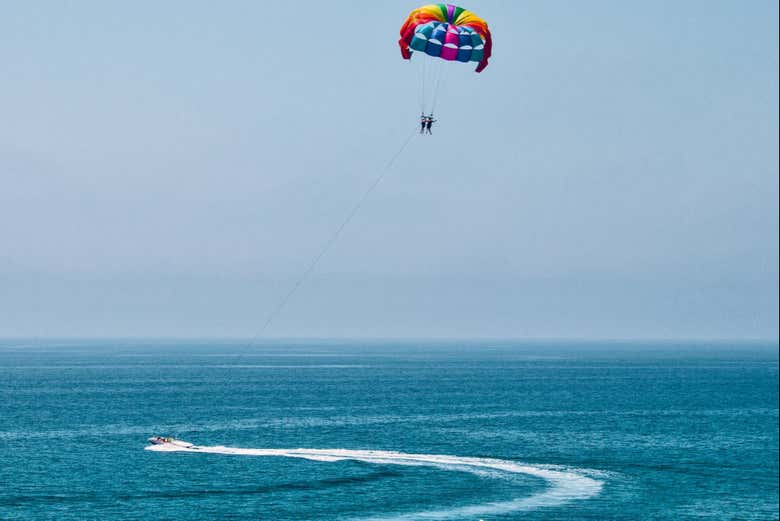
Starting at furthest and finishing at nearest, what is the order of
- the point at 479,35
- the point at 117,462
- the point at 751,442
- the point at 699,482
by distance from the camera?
the point at 751,442 < the point at 117,462 < the point at 699,482 < the point at 479,35

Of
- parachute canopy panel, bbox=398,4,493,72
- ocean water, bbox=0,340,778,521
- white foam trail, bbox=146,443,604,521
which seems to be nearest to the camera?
parachute canopy panel, bbox=398,4,493,72

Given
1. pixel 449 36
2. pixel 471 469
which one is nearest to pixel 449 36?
pixel 449 36

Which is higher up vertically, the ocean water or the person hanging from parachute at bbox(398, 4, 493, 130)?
the person hanging from parachute at bbox(398, 4, 493, 130)

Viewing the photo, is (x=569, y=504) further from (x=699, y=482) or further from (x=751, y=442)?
(x=751, y=442)

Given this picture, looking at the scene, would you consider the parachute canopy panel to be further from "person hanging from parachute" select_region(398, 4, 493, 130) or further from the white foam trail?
the white foam trail

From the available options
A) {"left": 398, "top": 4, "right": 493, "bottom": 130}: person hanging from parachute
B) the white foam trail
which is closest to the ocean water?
the white foam trail

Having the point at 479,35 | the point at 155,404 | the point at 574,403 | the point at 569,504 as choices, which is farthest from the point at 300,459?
the point at 574,403
